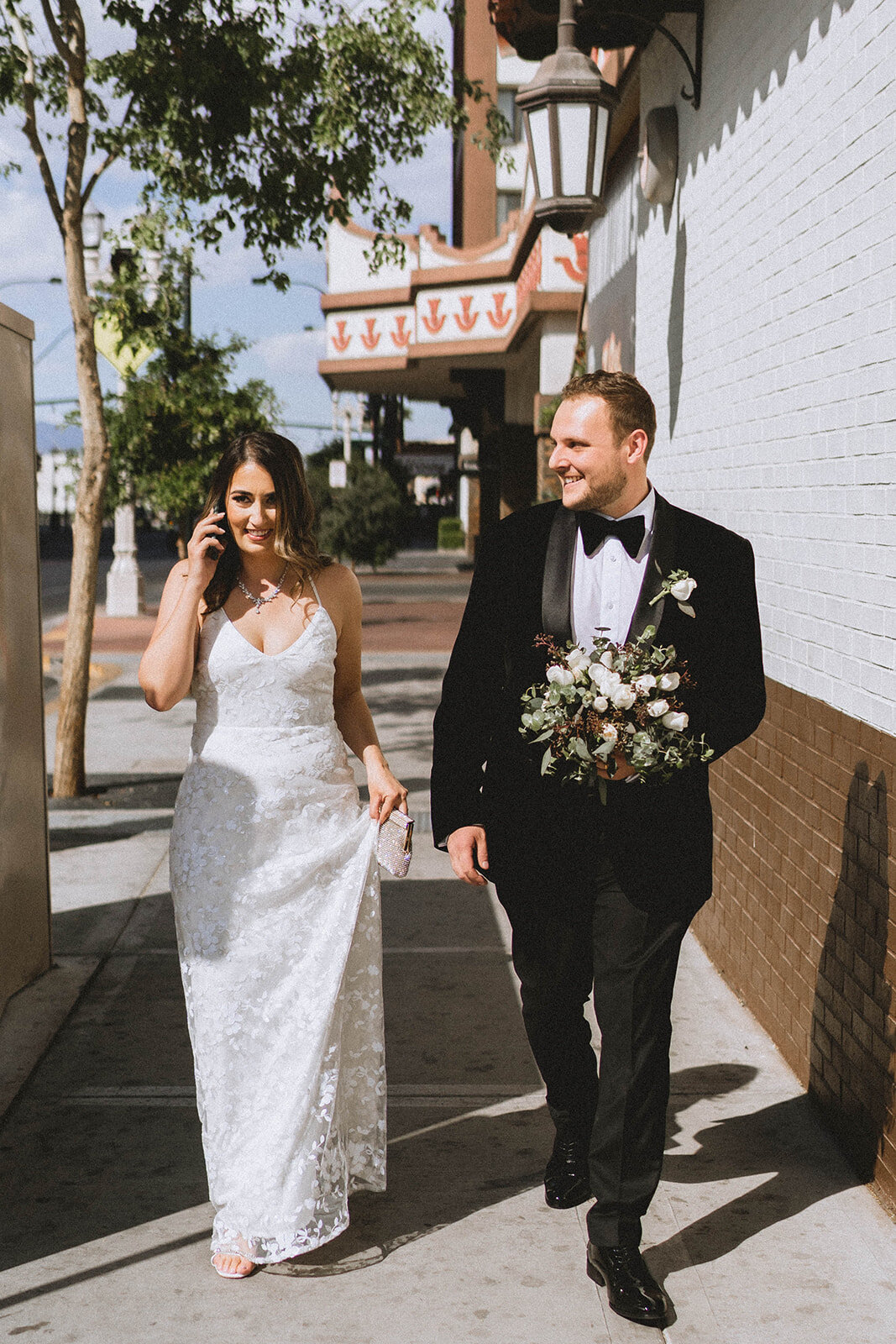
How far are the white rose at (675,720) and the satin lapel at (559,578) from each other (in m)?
0.33

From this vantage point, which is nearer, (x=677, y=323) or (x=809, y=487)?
(x=809, y=487)

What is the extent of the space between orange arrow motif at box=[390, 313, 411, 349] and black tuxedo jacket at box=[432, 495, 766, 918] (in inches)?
1047

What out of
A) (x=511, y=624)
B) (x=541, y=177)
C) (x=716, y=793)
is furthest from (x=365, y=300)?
(x=511, y=624)

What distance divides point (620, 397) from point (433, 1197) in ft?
6.90

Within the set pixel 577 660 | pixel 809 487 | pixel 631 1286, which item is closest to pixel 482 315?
pixel 809 487

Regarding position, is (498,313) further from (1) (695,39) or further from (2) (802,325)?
(2) (802,325)

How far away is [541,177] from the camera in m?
7.35

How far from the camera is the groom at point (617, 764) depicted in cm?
321

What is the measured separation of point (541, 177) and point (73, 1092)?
5.03 metres

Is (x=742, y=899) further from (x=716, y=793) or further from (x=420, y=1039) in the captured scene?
(x=420, y=1039)

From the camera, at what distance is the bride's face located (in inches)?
138

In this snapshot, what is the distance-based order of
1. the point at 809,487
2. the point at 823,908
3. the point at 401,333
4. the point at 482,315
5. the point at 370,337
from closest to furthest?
the point at 823,908 → the point at 809,487 → the point at 482,315 → the point at 401,333 → the point at 370,337

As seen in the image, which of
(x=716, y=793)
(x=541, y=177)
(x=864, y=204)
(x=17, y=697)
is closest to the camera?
(x=864, y=204)

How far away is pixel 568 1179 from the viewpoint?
3693 mm
